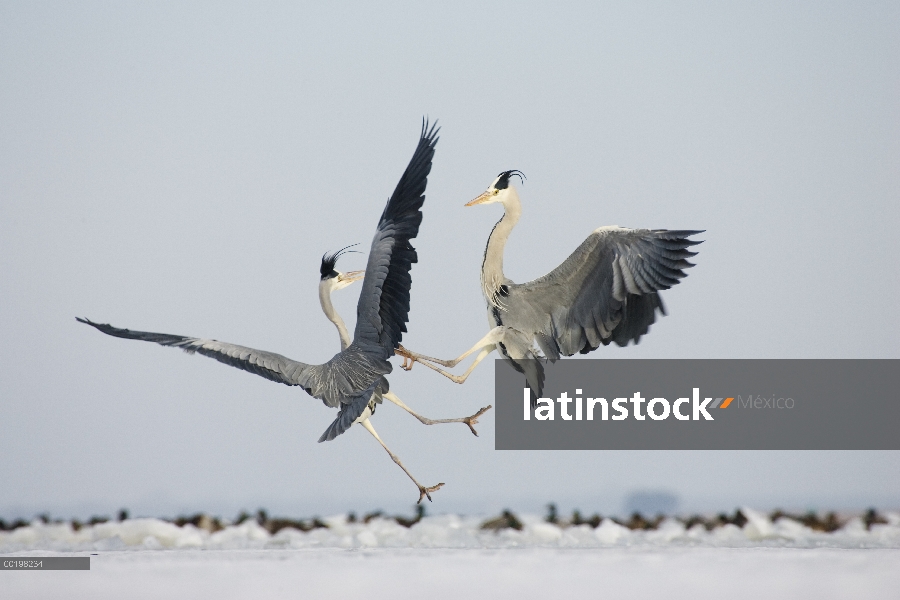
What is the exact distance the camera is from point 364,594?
7.39 meters

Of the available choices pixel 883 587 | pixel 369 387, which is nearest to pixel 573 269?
pixel 369 387

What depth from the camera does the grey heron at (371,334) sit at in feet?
25.0

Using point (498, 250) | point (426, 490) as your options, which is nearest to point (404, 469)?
point (426, 490)

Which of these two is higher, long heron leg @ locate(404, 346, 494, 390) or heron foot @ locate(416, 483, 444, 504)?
long heron leg @ locate(404, 346, 494, 390)

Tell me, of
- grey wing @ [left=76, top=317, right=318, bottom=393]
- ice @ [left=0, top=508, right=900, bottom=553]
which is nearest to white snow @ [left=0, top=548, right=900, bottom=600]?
ice @ [left=0, top=508, right=900, bottom=553]

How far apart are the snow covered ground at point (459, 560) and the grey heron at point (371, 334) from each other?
1299 millimetres

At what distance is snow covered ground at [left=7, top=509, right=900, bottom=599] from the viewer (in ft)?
24.2

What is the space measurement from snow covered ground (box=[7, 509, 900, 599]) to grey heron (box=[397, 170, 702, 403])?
1365mm

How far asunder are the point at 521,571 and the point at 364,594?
3.80 ft

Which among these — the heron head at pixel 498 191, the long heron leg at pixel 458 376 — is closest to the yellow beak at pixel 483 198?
the heron head at pixel 498 191

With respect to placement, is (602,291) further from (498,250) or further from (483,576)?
(483,576)

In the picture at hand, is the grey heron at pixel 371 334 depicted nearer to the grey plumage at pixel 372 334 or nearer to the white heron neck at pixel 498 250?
the grey plumage at pixel 372 334

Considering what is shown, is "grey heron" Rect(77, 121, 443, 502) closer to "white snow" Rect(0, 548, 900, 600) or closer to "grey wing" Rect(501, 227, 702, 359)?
"grey wing" Rect(501, 227, 702, 359)

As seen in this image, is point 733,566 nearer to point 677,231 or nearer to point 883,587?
point 883,587
